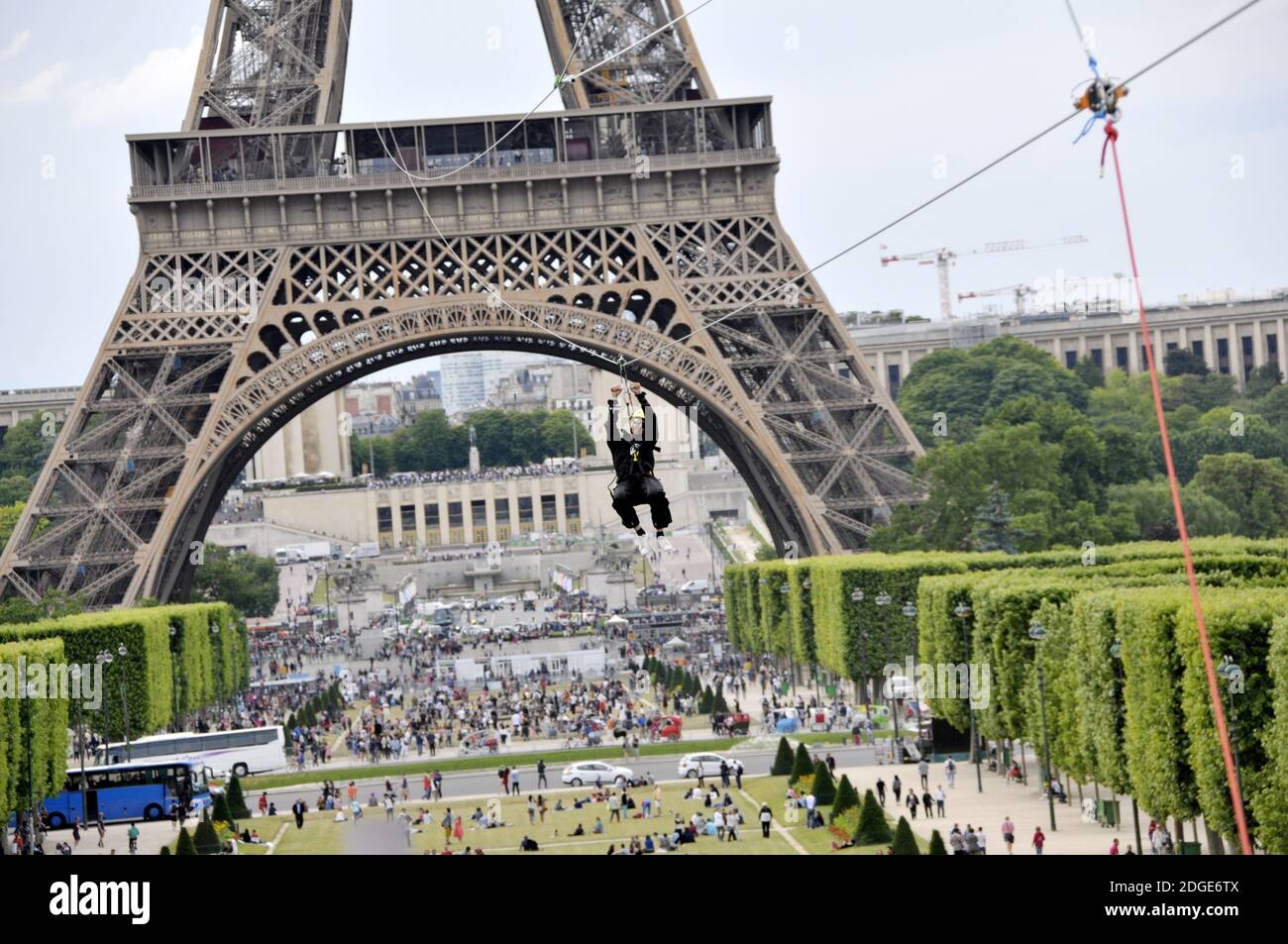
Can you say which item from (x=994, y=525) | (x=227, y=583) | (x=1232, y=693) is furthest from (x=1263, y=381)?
(x=1232, y=693)

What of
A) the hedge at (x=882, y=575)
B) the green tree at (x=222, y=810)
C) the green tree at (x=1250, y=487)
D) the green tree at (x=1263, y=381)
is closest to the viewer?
the green tree at (x=222, y=810)

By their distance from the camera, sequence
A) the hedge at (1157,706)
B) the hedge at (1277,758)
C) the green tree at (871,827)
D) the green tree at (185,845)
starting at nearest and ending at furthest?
1. the hedge at (1277,758)
2. the hedge at (1157,706)
3. the green tree at (185,845)
4. the green tree at (871,827)

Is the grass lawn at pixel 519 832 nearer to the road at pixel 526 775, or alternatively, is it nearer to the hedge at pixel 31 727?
the road at pixel 526 775

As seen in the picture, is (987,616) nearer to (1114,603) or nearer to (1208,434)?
(1114,603)

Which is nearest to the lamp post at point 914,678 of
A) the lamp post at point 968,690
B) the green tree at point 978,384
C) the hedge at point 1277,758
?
the lamp post at point 968,690

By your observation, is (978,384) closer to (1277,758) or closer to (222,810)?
(222,810)

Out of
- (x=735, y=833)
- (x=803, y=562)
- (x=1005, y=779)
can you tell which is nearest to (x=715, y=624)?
(x=803, y=562)
